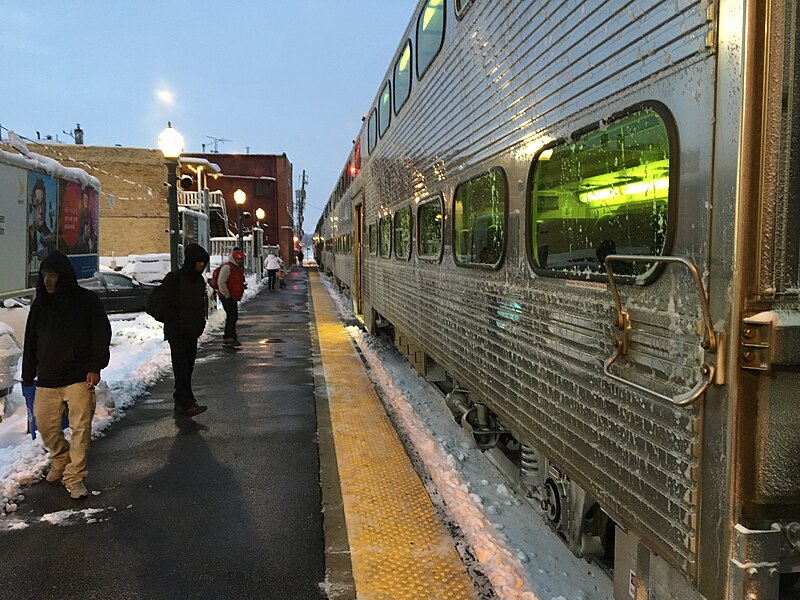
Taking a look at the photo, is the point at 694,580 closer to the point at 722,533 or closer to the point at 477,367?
the point at 722,533

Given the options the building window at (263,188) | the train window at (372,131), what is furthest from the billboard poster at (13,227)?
the building window at (263,188)

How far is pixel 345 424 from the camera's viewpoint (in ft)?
18.0

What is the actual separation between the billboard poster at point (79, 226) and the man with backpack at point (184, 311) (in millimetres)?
2376

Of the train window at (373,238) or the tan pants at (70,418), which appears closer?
the tan pants at (70,418)

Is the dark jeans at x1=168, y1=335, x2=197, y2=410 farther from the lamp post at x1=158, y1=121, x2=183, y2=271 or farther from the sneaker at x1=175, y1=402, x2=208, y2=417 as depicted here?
the lamp post at x1=158, y1=121, x2=183, y2=271

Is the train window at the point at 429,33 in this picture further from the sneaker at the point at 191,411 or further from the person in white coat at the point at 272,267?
the person in white coat at the point at 272,267

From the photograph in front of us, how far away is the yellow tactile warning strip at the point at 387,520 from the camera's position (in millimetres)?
2893

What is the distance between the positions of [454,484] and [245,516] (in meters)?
1.42

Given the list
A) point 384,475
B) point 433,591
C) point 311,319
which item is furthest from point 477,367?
point 311,319

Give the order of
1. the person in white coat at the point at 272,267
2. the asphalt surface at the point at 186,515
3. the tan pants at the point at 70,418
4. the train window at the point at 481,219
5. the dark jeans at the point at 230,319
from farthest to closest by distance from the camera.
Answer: the person in white coat at the point at 272,267 < the dark jeans at the point at 230,319 < the tan pants at the point at 70,418 < the train window at the point at 481,219 < the asphalt surface at the point at 186,515

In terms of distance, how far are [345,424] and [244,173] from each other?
4860cm

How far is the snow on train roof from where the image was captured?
18.9 ft

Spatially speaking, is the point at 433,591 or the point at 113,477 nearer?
the point at 433,591

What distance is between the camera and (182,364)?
5.84 m
